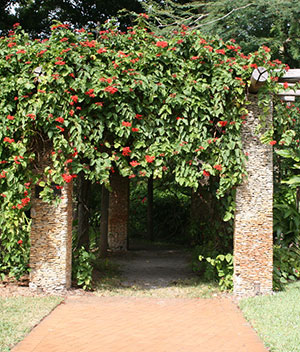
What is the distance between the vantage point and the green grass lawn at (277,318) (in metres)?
4.12

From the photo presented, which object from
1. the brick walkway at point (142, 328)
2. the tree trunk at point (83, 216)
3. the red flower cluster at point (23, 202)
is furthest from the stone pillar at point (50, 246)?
the tree trunk at point (83, 216)

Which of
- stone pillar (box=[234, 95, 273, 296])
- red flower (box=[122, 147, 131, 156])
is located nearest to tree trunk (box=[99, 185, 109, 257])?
red flower (box=[122, 147, 131, 156])

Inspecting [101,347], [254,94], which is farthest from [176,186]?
[101,347]

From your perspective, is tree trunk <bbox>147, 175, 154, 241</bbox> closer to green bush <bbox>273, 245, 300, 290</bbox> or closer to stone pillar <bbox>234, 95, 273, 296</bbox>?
green bush <bbox>273, 245, 300, 290</bbox>

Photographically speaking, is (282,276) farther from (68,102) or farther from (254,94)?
(68,102)

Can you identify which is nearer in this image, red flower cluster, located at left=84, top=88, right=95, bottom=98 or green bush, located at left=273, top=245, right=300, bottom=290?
red flower cluster, located at left=84, top=88, right=95, bottom=98

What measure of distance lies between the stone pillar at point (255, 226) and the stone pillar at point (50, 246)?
2.59 meters

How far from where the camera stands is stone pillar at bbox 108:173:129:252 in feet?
36.6

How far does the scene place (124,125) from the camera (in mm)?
5809

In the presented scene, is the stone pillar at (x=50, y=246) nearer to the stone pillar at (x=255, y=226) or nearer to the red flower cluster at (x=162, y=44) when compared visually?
the red flower cluster at (x=162, y=44)

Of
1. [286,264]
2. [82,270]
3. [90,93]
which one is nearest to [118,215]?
[82,270]

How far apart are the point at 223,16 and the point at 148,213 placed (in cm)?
654

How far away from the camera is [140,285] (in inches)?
283

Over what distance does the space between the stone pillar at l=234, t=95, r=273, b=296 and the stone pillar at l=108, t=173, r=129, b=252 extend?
542cm
